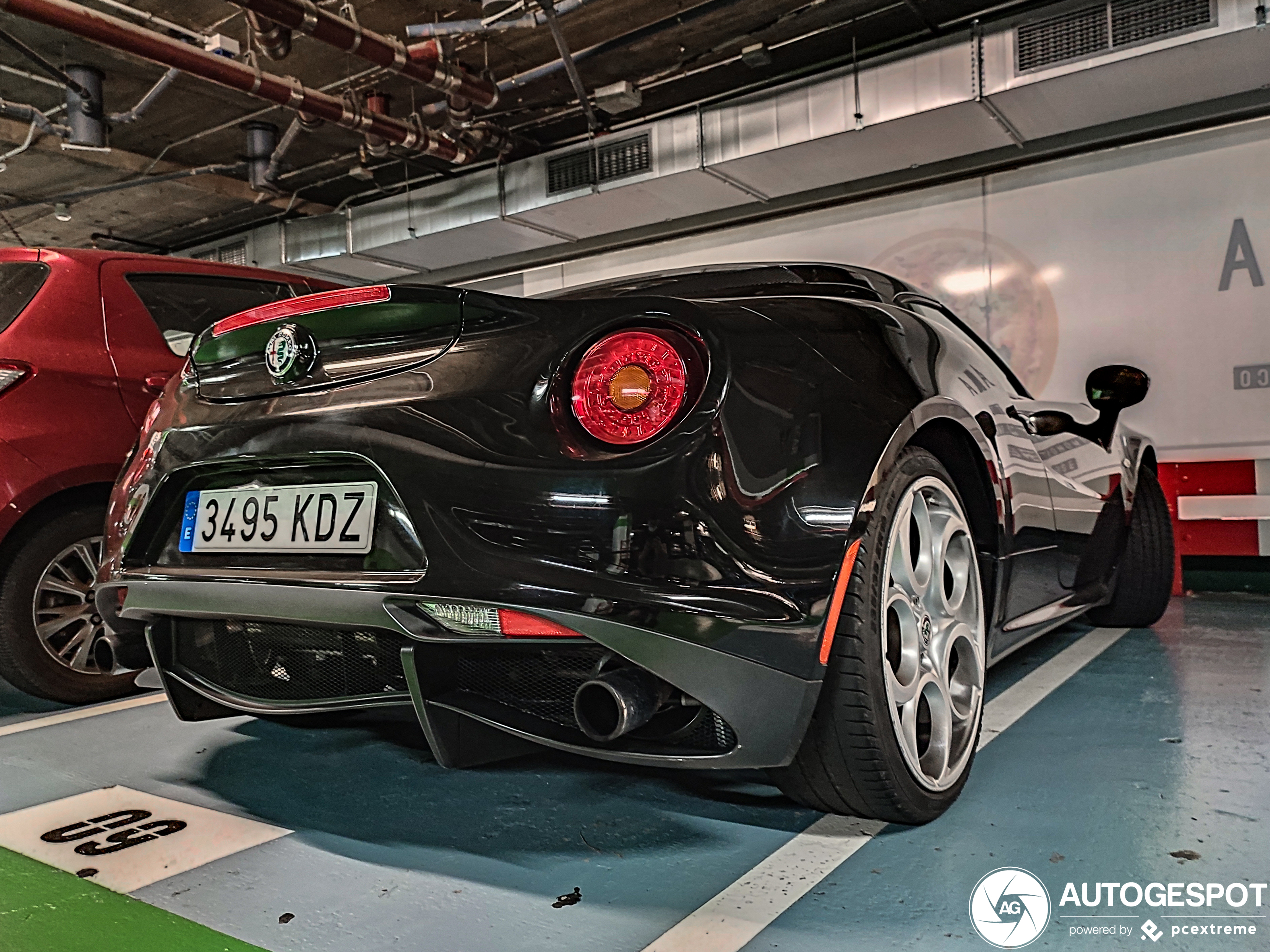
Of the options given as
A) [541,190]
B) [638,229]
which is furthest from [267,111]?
[638,229]

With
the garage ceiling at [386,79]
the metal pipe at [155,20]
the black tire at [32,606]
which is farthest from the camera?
the garage ceiling at [386,79]

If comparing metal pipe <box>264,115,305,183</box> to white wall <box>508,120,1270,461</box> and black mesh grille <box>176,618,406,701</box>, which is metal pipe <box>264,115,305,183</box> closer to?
white wall <box>508,120,1270,461</box>

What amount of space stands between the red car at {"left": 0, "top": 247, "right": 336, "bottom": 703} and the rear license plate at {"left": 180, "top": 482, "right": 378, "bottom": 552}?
1199 millimetres

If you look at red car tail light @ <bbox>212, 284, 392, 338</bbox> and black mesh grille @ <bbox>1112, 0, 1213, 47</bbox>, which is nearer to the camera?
red car tail light @ <bbox>212, 284, 392, 338</bbox>

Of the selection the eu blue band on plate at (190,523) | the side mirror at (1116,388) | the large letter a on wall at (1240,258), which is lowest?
the eu blue band on plate at (190,523)

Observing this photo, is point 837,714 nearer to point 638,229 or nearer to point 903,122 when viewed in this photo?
point 903,122

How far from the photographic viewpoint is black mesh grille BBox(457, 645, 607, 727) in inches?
52.6

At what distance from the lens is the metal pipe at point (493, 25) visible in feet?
16.1

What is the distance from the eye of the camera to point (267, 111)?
297 inches

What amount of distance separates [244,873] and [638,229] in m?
7.65

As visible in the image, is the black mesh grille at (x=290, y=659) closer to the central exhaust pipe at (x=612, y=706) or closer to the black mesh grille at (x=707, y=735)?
the central exhaust pipe at (x=612, y=706)

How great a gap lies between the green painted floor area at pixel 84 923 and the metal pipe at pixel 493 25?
4.68 metres

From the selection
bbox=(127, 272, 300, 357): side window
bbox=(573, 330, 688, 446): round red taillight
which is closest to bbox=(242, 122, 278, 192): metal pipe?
bbox=(127, 272, 300, 357): side window

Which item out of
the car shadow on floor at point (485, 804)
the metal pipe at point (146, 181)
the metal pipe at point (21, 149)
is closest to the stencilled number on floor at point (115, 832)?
the car shadow on floor at point (485, 804)
